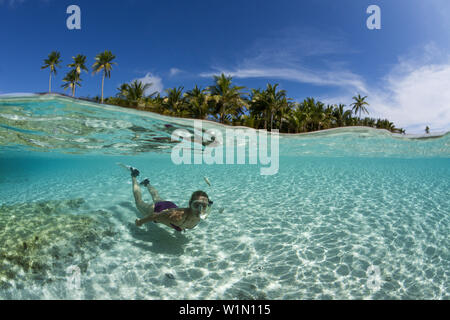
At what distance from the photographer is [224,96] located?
113 feet

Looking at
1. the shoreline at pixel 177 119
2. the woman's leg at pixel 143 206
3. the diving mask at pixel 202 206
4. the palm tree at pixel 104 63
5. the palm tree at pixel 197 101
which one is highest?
the palm tree at pixel 104 63

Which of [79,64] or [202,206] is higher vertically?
[79,64]

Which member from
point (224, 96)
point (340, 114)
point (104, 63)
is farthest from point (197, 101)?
point (340, 114)

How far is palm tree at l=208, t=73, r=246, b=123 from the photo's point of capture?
34.4 meters

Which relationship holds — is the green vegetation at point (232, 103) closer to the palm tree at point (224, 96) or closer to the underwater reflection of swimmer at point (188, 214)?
the palm tree at point (224, 96)

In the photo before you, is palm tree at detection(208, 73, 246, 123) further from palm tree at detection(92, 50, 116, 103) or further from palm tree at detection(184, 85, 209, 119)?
palm tree at detection(92, 50, 116, 103)

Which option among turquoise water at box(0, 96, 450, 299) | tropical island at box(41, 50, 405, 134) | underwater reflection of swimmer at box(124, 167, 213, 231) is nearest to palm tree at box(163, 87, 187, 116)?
tropical island at box(41, 50, 405, 134)

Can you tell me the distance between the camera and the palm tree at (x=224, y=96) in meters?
34.4

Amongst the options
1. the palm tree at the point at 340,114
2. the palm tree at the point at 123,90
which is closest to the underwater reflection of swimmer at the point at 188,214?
the palm tree at the point at 123,90

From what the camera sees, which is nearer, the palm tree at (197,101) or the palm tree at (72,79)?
the palm tree at (197,101)

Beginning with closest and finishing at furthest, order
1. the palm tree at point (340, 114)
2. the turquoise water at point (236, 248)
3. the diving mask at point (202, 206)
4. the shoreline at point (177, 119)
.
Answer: the turquoise water at point (236, 248) < the diving mask at point (202, 206) < the shoreline at point (177, 119) < the palm tree at point (340, 114)

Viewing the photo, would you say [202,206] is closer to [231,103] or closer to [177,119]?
[177,119]
